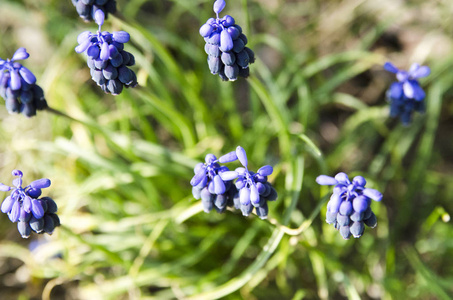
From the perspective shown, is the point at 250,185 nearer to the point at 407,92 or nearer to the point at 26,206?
the point at 26,206

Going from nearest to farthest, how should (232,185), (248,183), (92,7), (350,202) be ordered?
(350,202) < (248,183) < (232,185) < (92,7)

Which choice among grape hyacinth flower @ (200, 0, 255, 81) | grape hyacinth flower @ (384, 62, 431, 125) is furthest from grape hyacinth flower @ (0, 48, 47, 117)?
grape hyacinth flower @ (384, 62, 431, 125)

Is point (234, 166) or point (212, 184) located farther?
point (234, 166)

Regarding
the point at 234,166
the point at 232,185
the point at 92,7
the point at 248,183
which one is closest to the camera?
the point at 248,183

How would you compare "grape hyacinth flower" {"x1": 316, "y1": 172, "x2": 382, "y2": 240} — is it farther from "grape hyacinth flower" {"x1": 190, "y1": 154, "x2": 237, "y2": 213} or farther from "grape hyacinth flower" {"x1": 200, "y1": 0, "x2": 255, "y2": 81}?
"grape hyacinth flower" {"x1": 200, "y1": 0, "x2": 255, "y2": 81}

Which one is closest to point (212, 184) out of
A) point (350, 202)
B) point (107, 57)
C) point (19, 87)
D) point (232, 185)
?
point (232, 185)

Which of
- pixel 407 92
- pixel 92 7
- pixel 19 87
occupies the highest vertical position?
pixel 92 7

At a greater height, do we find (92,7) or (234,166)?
(92,7)
